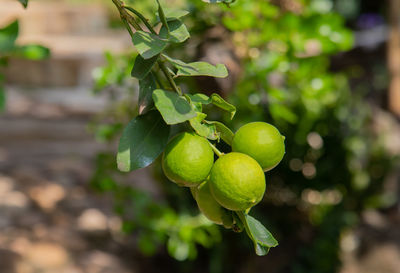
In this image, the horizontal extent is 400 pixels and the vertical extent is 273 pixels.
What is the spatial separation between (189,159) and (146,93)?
0.33 feet

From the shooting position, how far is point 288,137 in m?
2.54

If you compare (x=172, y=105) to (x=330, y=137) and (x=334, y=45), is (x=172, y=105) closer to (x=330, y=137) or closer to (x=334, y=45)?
(x=334, y=45)

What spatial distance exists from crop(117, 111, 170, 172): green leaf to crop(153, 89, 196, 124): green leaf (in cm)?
4

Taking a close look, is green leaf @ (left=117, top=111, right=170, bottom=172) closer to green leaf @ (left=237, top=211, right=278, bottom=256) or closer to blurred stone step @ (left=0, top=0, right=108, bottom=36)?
green leaf @ (left=237, top=211, right=278, bottom=256)

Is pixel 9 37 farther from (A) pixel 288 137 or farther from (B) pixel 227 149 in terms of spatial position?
(A) pixel 288 137

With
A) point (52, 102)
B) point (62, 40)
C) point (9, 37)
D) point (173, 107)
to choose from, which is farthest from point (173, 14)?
point (62, 40)

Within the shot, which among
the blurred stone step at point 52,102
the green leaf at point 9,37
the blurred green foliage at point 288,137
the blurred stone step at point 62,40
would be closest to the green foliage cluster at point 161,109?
the green leaf at point 9,37

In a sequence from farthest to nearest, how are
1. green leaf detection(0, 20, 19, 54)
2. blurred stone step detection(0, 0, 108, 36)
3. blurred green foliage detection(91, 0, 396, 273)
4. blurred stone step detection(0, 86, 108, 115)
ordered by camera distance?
blurred stone step detection(0, 0, 108, 36) < blurred stone step detection(0, 86, 108, 115) < blurred green foliage detection(91, 0, 396, 273) < green leaf detection(0, 20, 19, 54)

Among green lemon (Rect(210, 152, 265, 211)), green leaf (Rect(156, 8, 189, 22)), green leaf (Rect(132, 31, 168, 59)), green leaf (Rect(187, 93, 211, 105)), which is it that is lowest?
green lemon (Rect(210, 152, 265, 211))

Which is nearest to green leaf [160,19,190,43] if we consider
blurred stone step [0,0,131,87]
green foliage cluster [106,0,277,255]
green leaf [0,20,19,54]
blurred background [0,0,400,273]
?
green foliage cluster [106,0,277,255]

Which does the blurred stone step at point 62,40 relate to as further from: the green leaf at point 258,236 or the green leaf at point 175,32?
the green leaf at point 258,236

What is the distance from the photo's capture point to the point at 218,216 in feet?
1.76

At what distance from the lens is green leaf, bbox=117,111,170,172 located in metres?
0.49

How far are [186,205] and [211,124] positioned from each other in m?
1.90
